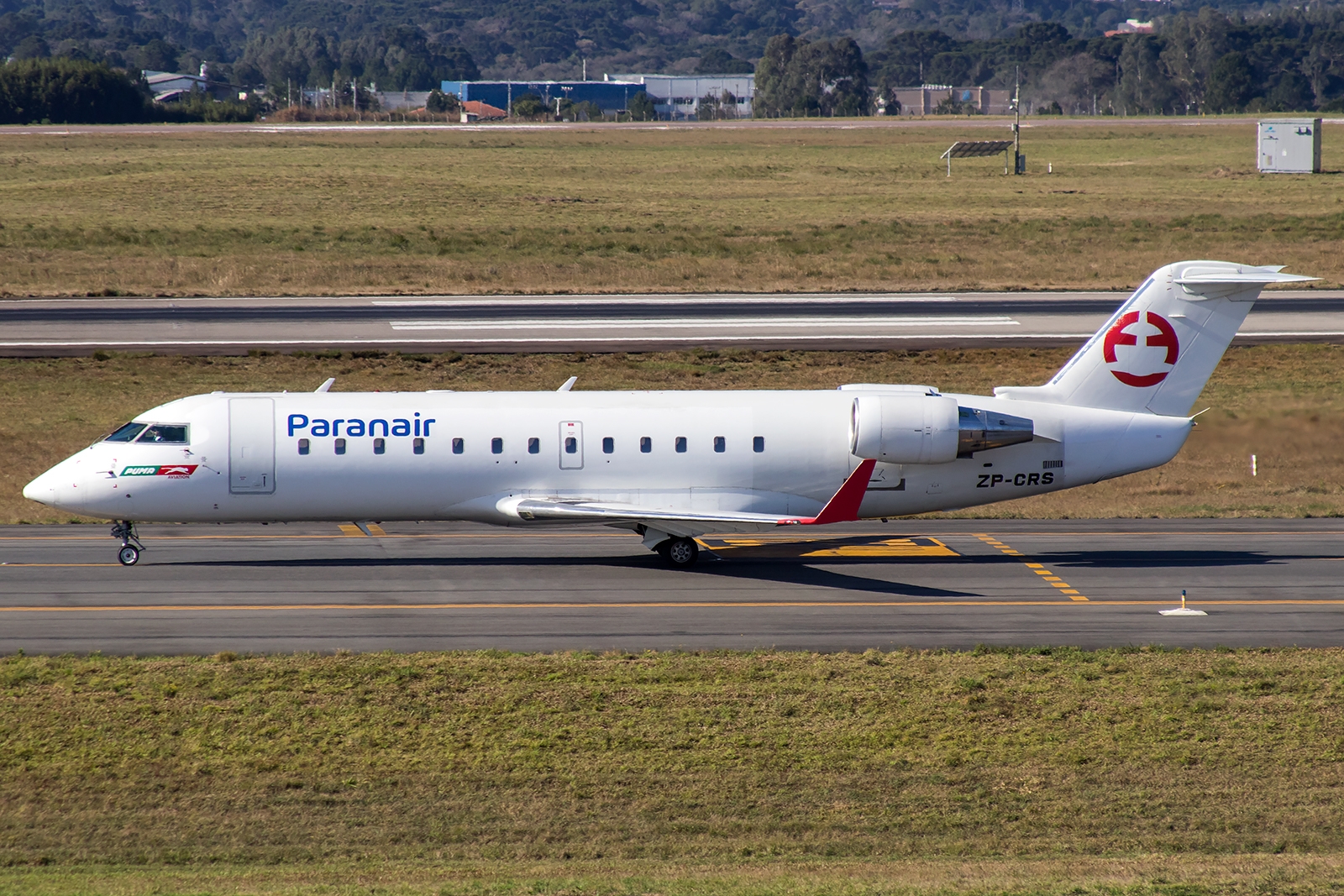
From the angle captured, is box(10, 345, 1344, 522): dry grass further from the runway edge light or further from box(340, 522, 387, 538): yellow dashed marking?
the runway edge light

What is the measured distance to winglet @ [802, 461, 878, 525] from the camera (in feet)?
96.4

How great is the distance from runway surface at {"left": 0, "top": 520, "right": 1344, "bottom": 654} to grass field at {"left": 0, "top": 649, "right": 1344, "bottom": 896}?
1.52 meters

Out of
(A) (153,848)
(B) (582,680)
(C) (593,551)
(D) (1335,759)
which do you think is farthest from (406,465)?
(D) (1335,759)

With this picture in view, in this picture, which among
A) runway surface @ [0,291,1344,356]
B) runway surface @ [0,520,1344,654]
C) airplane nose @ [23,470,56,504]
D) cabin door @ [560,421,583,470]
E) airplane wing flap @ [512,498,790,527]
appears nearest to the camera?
runway surface @ [0,520,1344,654]

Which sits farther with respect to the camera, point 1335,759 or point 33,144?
point 33,144

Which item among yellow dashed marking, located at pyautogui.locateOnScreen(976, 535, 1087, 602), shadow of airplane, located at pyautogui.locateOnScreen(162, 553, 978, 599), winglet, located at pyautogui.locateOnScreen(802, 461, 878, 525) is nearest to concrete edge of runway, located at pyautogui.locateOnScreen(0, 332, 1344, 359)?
yellow dashed marking, located at pyautogui.locateOnScreen(976, 535, 1087, 602)

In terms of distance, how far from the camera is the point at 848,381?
52.8 meters

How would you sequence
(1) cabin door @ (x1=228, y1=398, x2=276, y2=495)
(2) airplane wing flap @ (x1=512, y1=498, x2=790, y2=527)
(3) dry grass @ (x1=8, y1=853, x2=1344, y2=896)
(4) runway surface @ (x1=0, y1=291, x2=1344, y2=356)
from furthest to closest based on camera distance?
(4) runway surface @ (x1=0, y1=291, x2=1344, y2=356) → (1) cabin door @ (x1=228, y1=398, x2=276, y2=495) → (2) airplane wing flap @ (x1=512, y1=498, x2=790, y2=527) → (3) dry grass @ (x1=8, y1=853, x2=1344, y2=896)

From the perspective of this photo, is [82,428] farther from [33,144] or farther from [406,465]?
[33,144]

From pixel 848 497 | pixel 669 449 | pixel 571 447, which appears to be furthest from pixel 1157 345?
pixel 571 447

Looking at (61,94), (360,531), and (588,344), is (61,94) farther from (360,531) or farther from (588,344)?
(360,531)

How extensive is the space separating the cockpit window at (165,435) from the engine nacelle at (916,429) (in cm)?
1426

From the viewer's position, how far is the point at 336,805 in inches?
744

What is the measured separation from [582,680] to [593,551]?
9973 mm
